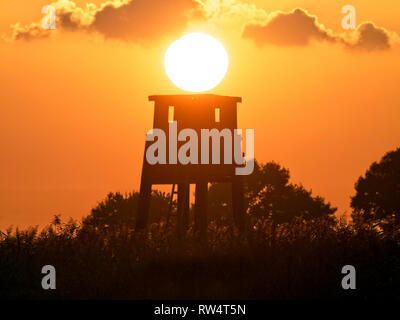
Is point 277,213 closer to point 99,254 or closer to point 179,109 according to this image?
point 179,109

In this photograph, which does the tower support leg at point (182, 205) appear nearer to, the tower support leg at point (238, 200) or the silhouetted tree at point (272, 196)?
the tower support leg at point (238, 200)

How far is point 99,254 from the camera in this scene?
21391 millimetres

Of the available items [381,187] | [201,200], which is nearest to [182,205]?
[201,200]

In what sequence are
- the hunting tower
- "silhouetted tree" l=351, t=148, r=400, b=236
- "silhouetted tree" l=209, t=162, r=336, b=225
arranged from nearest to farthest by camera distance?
the hunting tower → "silhouetted tree" l=351, t=148, r=400, b=236 → "silhouetted tree" l=209, t=162, r=336, b=225

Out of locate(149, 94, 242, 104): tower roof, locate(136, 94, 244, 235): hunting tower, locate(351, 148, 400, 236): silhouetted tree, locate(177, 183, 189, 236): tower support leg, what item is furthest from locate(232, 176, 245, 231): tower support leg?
locate(351, 148, 400, 236): silhouetted tree

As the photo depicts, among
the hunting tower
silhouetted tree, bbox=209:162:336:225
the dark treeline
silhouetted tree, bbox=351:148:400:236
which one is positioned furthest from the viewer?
silhouetted tree, bbox=209:162:336:225

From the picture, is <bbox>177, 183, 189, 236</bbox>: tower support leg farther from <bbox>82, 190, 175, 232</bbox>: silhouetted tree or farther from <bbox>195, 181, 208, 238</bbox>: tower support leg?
<bbox>82, 190, 175, 232</bbox>: silhouetted tree

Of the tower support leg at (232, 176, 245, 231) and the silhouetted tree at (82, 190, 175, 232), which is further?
the silhouetted tree at (82, 190, 175, 232)

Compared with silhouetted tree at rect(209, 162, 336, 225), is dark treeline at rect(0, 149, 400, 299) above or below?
below

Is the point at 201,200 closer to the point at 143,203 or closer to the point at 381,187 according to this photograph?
the point at 143,203

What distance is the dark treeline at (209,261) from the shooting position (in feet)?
65.0

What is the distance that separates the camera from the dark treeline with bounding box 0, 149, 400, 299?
1981 cm
